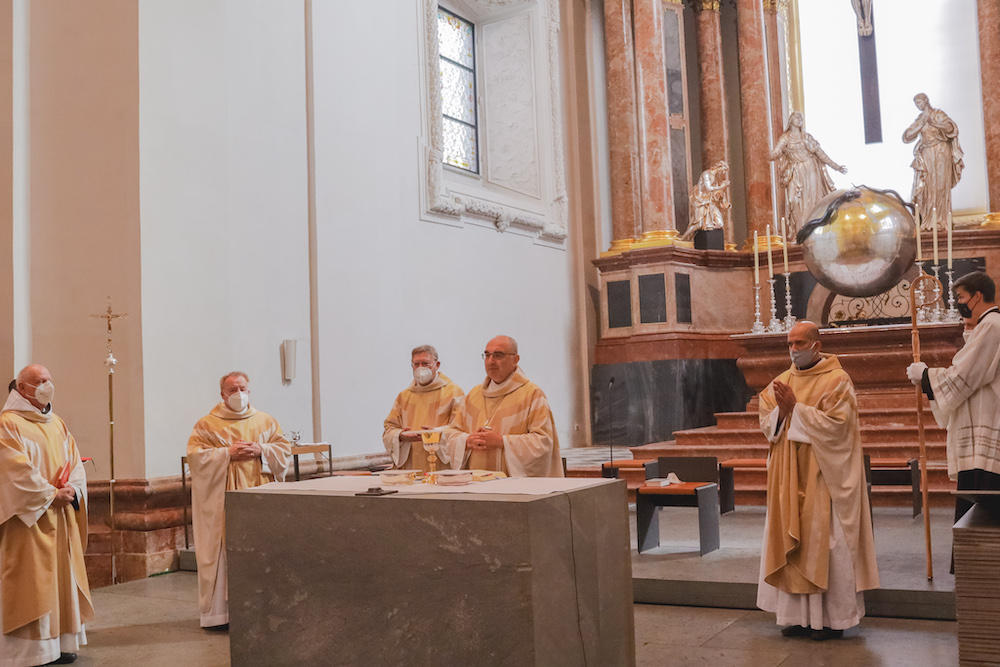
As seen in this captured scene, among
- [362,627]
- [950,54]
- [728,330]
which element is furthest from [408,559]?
[950,54]

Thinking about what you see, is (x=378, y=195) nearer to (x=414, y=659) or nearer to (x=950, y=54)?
(x=414, y=659)

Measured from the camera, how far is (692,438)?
10.4 meters

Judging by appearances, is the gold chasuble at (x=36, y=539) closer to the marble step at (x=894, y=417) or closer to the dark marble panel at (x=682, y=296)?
the marble step at (x=894, y=417)

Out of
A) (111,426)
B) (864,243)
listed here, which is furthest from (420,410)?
(864,243)

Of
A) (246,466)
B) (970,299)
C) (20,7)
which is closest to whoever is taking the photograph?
(970,299)

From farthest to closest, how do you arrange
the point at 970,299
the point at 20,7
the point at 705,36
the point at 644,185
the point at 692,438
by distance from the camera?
the point at 705,36 → the point at 644,185 → the point at 692,438 → the point at 20,7 → the point at 970,299

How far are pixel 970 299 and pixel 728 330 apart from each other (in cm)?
817

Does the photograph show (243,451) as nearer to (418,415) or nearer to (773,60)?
(418,415)

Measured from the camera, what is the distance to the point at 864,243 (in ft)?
33.0

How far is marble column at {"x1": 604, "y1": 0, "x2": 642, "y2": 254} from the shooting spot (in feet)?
45.6

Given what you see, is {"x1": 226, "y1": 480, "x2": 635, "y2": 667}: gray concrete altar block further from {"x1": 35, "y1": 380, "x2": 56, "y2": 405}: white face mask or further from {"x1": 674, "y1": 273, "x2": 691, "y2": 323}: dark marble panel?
{"x1": 674, "y1": 273, "x2": 691, "y2": 323}: dark marble panel

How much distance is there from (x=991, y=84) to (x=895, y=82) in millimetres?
1915

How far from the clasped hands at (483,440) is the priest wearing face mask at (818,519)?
4.74 feet

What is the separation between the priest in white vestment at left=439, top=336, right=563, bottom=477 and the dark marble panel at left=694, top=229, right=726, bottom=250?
8.51m
